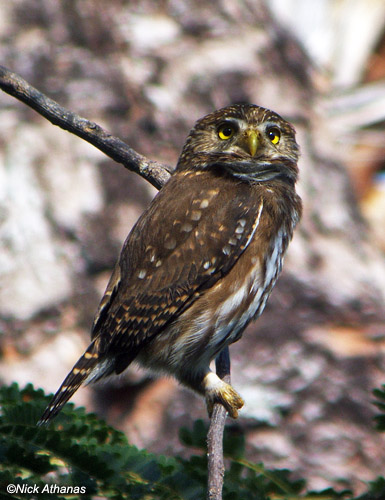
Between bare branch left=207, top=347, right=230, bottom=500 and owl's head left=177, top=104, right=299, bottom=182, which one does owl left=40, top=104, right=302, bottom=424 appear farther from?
bare branch left=207, top=347, right=230, bottom=500

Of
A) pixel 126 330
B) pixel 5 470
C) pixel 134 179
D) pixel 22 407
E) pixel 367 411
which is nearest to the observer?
pixel 5 470

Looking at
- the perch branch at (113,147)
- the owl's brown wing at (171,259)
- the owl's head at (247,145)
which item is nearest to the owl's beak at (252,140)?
the owl's head at (247,145)

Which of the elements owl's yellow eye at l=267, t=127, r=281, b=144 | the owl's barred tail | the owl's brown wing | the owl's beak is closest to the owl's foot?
the owl's brown wing

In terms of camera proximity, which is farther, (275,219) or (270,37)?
(270,37)

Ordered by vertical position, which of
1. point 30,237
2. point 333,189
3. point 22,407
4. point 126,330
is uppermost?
point 333,189

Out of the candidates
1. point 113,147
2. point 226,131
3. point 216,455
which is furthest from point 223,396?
point 226,131

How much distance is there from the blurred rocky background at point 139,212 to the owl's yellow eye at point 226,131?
1.57 m

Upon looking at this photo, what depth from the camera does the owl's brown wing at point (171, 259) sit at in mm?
3086

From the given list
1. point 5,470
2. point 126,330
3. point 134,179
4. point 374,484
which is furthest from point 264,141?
point 134,179

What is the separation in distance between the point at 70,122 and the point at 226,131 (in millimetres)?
896

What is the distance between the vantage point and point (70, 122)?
9.36ft

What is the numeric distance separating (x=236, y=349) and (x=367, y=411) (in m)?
1.02

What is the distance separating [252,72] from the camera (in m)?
6.32

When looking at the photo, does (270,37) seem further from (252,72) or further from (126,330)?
(126,330)
